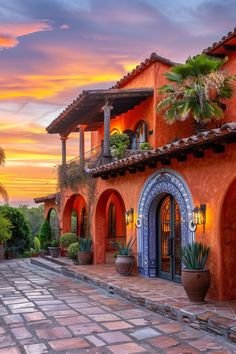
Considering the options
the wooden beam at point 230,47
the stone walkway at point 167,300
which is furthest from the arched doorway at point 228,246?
the wooden beam at point 230,47

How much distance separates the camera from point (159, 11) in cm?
1210

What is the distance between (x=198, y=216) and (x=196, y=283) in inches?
71.0

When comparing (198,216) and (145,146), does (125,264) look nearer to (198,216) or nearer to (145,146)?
(198,216)

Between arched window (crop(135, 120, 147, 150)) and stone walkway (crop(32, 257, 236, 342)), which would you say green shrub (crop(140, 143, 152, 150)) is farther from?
stone walkway (crop(32, 257, 236, 342))

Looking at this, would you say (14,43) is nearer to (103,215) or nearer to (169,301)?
(103,215)

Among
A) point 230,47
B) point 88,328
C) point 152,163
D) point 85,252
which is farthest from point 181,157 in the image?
point 85,252

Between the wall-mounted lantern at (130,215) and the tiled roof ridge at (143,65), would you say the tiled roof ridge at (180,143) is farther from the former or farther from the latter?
the tiled roof ridge at (143,65)

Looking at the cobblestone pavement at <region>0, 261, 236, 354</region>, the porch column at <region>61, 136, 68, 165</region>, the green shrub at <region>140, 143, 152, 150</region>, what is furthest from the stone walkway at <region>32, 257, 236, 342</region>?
the porch column at <region>61, 136, 68, 165</region>

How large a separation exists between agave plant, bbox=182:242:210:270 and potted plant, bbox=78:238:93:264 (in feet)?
25.2

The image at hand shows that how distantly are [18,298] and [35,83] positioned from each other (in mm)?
7601

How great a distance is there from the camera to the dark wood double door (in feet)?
39.1

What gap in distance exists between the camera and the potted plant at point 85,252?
1644 centimetres

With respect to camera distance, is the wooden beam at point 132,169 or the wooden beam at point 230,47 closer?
the wooden beam at point 132,169

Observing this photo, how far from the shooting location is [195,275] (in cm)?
888
